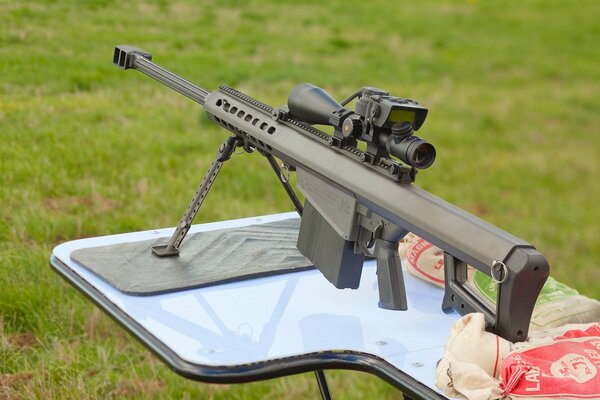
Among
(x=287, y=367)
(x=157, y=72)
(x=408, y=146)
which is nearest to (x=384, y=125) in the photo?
(x=408, y=146)

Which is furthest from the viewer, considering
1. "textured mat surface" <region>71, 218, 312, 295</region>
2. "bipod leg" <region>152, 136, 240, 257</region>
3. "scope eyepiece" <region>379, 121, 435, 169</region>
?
"bipod leg" <region>152, 136, 240, 257</region>

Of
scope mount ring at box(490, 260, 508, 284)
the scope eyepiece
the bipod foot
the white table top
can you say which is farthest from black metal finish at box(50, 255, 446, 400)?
the bipod foot

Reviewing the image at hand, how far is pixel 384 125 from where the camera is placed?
2.83 meters

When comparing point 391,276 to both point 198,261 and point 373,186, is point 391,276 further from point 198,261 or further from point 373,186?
point 198,261

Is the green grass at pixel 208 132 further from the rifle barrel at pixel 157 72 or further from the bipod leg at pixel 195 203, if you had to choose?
the rifle barrel at pixel 157 72

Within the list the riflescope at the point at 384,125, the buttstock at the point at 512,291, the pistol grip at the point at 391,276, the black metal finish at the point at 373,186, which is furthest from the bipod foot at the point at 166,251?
the buttstock at the point at 512,291

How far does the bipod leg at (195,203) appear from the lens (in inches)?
140

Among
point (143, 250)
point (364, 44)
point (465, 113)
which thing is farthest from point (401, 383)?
point (364, 44)

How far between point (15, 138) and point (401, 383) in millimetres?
4465

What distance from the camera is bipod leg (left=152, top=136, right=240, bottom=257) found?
356 centimetres

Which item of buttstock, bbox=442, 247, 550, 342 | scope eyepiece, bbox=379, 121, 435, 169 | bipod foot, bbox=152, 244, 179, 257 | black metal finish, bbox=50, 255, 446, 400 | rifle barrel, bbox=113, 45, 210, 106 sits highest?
scope eyepiece, bbox=379, 121, 435, 169

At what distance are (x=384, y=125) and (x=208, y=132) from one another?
5.32 meters

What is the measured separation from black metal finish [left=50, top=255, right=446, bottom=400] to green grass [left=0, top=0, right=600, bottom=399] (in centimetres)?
147

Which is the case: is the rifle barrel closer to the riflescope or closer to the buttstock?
the riflescope
